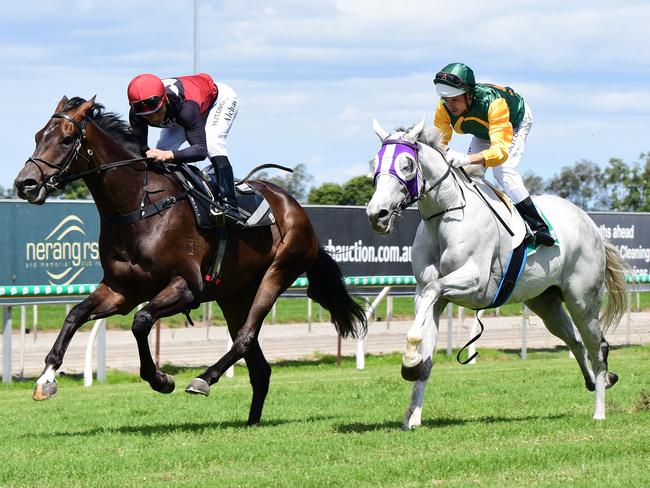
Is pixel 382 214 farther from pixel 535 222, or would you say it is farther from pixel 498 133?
pixel 535 222

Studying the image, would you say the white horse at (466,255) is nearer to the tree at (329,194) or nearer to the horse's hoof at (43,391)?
the horse's hoof at (43,391)

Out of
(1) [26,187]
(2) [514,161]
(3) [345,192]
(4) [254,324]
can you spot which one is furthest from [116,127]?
(3) [345,192]

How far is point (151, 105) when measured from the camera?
7574mm

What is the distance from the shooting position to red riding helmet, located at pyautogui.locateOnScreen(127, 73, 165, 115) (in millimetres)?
7496

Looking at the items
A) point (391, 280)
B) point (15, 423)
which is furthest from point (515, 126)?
point (391, 280)

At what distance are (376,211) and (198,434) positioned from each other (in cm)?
203

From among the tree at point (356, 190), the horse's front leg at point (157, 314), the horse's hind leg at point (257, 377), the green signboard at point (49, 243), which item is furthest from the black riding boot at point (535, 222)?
the tree at point (356, 190)

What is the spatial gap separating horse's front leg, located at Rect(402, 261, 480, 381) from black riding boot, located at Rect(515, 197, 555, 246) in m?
0.89

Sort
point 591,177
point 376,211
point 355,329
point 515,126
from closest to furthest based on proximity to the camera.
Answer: point 376,211 < point 515,126 < point 355,329 < point 591,177

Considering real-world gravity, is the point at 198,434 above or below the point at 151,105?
below

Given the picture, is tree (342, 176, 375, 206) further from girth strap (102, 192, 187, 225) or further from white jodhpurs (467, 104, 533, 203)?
girth strap (102, 192, 187, 225)

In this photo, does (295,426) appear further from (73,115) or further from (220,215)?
(73,115)

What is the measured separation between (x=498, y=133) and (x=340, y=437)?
2427 mm

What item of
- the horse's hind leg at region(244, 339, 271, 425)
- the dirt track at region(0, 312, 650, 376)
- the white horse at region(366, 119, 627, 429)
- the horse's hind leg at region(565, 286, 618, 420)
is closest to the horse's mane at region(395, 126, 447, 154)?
the white horse at region(366, 119, 627, 429)
